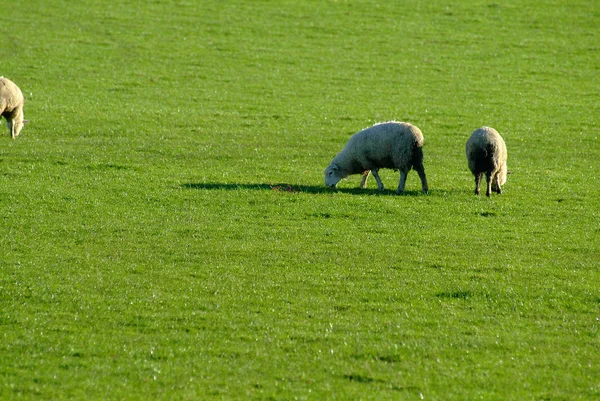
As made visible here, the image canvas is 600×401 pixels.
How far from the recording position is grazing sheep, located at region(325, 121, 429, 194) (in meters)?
20.0

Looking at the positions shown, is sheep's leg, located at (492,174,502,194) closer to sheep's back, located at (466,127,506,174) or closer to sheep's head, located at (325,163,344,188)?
sheep's back, located at (466,127,506,174)

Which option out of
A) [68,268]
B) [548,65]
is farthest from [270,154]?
[548,65]

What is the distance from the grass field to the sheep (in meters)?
0.62

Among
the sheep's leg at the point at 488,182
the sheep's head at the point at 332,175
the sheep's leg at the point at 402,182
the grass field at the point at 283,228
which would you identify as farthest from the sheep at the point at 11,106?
the sheep's leg at the point at 488,182

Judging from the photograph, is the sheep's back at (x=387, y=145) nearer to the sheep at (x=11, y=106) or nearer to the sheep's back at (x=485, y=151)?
the sheep's back at (x=485, y=151)

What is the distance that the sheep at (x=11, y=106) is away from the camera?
2484 cm

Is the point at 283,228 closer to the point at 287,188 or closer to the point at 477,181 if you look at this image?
the point at 287,188

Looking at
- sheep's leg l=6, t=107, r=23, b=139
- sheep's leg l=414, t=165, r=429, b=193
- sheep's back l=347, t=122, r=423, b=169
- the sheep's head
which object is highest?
sheep's back l=347, t=122, r=423, b=169

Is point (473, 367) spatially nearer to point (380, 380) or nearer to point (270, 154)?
point (380, 380)

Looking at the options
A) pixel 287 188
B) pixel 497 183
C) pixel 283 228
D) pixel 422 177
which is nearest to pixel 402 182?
pixel 422 177

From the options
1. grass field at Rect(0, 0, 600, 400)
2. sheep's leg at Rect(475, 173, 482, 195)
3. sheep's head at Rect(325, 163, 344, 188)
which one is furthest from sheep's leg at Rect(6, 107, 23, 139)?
sheep's leg at Rect(475, 173, 482, 195)

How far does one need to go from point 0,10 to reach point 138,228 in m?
31.2

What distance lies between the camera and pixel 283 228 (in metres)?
17.3

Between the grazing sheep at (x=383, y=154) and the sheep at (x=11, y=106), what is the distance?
1001 cm
